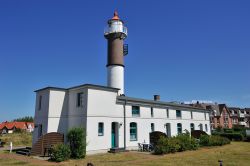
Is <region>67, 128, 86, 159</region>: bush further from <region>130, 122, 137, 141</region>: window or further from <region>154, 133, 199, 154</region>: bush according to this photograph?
<region>130, 122, 137, 141</region>: window

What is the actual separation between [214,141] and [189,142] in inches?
228

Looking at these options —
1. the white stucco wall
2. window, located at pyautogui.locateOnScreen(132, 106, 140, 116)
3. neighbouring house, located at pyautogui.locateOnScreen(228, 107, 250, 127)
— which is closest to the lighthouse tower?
window, located at pyautogui.locateOnScreen(132, 106, 140, 116)

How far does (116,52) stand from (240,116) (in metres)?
63.4

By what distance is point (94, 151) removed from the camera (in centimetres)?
1933

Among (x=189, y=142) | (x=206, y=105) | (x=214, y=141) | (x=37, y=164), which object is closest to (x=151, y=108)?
(x=189, y=142)

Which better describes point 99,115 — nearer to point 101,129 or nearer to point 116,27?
point 101,129

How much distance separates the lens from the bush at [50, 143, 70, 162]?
615 inches

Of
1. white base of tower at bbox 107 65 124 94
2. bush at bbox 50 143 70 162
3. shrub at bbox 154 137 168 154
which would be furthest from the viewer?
white base of tower at bbox 107 65 124 94

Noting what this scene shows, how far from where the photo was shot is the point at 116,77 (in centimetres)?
2795

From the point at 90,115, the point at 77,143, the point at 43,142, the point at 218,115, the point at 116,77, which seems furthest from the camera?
the point at 218,115

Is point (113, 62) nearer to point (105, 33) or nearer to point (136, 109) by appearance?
point (105, 33)

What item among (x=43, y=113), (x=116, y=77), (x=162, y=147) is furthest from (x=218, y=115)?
(x=43, y=113)

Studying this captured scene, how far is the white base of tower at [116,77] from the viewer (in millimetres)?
27953

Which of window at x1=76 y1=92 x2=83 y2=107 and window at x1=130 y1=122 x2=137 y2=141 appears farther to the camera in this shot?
window at x1=130 y1=122 x2=137 y2=141
